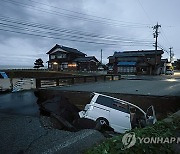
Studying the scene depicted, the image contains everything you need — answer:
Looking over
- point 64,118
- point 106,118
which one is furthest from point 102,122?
point 64,118

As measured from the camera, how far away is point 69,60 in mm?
61125

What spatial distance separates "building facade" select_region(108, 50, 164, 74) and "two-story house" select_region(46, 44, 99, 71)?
8.15 meters

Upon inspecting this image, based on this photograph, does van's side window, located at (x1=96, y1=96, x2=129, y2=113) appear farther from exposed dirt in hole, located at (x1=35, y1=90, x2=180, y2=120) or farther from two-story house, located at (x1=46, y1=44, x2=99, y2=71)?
two-story house, located at (x1=46, y1=44, x2=99, y2=71)

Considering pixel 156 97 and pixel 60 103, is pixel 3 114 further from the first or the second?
pixel 156 97

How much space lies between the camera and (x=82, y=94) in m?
12.2

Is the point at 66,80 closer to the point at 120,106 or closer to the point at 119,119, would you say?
the point at 120,106

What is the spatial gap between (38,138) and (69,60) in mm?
56516

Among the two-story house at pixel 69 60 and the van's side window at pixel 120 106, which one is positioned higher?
the two-story house at pixel 69 60

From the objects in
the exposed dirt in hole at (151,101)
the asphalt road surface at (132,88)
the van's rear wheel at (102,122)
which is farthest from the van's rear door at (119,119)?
the asphalt road surface at (132,88)

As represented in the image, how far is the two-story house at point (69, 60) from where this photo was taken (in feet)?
199

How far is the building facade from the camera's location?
51.2 m

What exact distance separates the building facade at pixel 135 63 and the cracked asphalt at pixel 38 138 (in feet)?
153

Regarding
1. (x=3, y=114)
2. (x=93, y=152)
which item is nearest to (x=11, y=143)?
(x=93, y=152)

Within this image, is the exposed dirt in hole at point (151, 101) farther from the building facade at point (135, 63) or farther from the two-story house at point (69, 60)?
the two-story house at point (69, 60)
